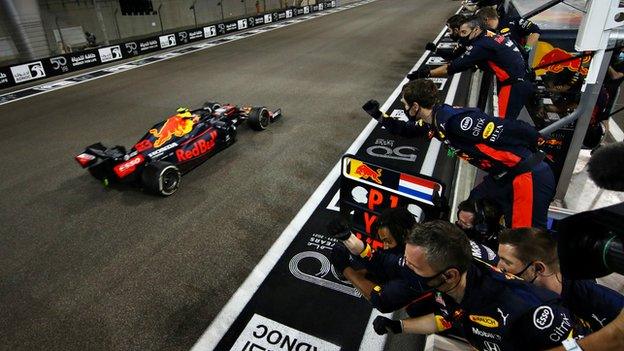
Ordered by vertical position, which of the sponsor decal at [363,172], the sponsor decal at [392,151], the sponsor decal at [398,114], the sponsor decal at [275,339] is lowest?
the sponsor decal at [275,339]

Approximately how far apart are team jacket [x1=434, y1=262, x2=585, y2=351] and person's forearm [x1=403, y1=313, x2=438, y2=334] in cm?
23

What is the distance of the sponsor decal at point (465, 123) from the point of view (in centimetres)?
304

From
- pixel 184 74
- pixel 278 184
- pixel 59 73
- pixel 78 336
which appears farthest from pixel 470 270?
pixel 59 73

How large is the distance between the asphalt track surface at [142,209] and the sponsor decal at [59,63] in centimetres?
191

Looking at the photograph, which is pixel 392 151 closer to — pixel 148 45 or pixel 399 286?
pixel 399 286

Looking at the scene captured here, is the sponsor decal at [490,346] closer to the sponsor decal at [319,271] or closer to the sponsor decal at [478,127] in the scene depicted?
the sponsor decal at [319,271]

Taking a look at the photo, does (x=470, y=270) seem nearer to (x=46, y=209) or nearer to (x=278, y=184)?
(x=278, y=184)

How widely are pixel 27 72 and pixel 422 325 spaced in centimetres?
1340

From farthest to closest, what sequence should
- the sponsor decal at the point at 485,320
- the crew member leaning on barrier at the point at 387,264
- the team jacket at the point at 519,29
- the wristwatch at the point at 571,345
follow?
1. the team jacket at the point at 519,29
2. the crew member leaning on barrier at the point at 387,264
3. the sponsor decal at the point at 485,320
4. the wristwatch at the point at 571,345

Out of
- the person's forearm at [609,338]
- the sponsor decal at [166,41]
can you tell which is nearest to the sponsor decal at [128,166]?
the person's forearm at [609,338]

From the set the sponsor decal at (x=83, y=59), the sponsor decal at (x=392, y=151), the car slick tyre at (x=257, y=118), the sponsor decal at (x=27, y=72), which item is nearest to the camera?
the sponsor decal at (x=392, y=151)

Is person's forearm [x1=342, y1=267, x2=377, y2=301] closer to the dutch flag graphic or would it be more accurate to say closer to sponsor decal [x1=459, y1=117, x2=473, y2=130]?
the dutch flag graphic

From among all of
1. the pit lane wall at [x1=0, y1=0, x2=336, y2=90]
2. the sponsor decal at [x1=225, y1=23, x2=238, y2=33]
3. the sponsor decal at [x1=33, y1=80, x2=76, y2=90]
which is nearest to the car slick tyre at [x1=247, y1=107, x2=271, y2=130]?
the sponsor decal at [x1=33, y1=80, x2=76, y2=90]

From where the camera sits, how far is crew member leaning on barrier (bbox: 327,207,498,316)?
7.92ft
